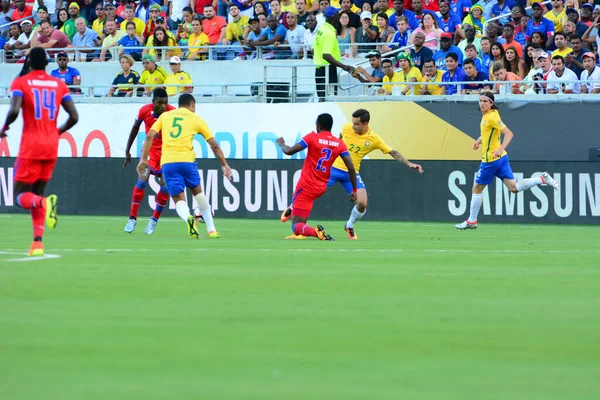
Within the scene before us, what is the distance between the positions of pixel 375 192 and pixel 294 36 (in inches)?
201

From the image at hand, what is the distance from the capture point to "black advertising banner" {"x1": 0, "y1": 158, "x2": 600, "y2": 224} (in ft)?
74.0

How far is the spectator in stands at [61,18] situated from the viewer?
1196 inches

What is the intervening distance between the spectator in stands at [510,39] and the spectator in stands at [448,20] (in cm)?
140

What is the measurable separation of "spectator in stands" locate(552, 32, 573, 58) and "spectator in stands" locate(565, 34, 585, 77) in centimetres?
14

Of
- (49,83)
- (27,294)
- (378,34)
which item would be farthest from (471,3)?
(27,294)

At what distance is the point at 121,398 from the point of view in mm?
4660

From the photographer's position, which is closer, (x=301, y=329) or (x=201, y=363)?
(x=201, y=363)

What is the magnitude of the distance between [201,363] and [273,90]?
64.5 ft

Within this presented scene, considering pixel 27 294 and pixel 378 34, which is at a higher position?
pixel 378 34

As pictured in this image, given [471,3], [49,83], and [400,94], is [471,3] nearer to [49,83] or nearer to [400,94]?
[400,94]

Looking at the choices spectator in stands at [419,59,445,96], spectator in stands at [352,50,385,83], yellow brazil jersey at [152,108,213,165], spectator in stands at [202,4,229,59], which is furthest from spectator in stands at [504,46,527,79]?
yellow brazil jersey at [152,108,213,165]

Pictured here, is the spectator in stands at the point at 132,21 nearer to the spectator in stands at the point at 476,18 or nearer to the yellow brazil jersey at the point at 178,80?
the yellow brazil jersey at the point at 178,80

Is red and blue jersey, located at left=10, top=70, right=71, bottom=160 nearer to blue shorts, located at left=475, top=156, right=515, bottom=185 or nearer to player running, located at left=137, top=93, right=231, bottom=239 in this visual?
player running, located at left=137, top=93, right=231, bottom=239

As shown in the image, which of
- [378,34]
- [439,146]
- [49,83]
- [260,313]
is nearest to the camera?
[260,313]
